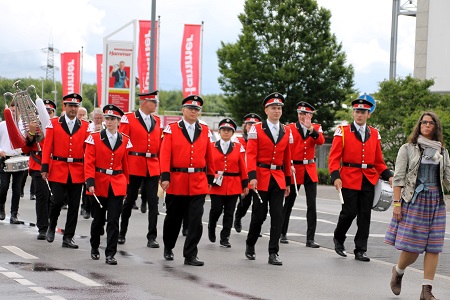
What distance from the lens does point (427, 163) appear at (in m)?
9.47

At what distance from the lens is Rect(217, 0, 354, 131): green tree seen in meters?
60.1

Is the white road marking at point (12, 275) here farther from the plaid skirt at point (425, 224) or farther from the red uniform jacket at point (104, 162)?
the plaid skirt at point (425, 224)

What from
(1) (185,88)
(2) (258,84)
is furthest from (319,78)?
(1) (185,88)

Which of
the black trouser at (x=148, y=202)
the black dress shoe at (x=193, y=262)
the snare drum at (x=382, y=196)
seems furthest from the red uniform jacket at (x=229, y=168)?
the black dress shoe at (x=193, y=262)

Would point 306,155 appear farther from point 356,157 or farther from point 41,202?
point 41,202

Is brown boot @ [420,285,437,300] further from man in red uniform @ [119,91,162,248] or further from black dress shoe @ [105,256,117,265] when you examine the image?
man in red uniform @ [119,91,162,248]

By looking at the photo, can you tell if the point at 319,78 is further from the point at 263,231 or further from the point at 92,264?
the point at 92,264

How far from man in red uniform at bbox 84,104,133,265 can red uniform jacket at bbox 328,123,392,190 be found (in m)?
2.77

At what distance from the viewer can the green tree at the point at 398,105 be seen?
1510 inches

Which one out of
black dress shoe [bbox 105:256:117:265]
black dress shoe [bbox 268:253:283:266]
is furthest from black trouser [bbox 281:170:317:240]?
black dress shoe [bbox 105:256:117:265]

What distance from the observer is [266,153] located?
1230 centimetres

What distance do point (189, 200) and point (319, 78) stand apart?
4945 centimetres

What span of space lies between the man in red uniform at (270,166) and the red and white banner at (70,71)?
1597 inches

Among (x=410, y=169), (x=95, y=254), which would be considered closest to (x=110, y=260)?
(x=95, y=254)
